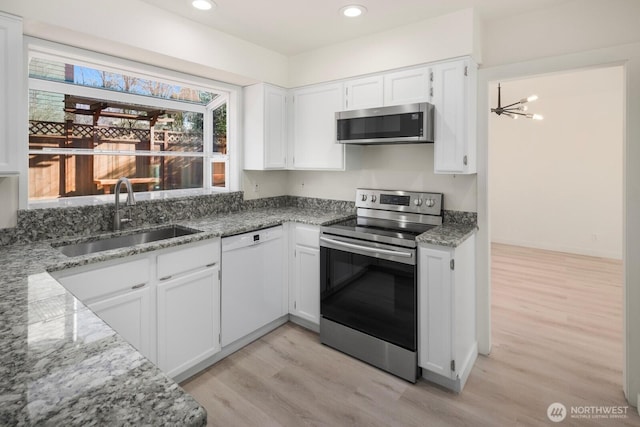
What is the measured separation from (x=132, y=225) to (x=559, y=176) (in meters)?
6.22

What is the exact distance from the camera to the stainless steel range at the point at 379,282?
2.35m

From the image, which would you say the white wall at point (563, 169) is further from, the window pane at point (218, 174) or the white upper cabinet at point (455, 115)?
the window pane at point (218, 174)

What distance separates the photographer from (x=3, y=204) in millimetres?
2074

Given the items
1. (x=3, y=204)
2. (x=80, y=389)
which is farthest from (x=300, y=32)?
(x=80, y=389)

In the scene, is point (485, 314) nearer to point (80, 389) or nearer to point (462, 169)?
point (462, 169)

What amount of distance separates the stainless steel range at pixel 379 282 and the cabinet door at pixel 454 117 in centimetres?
37

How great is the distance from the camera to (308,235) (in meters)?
2.93

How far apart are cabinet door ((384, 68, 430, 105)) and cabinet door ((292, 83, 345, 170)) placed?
456 mm

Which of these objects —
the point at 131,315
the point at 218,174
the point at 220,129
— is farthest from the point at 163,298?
the point at 220,129

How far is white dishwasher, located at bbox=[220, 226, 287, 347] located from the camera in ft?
8.46

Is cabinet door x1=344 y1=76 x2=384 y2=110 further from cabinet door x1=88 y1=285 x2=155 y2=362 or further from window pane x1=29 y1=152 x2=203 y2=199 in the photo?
cabinet door x1=88 y1=285 x2=155 y2=362

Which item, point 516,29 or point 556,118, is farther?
point 556,118

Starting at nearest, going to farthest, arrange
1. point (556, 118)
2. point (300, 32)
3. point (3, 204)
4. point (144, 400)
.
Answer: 1. point (144, 400)
2. point (3, 204)
3. point (300, 32)
4. point (556, 118)

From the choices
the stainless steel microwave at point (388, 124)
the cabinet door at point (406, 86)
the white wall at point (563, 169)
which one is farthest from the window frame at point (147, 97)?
the white wall at point (563, 169)
